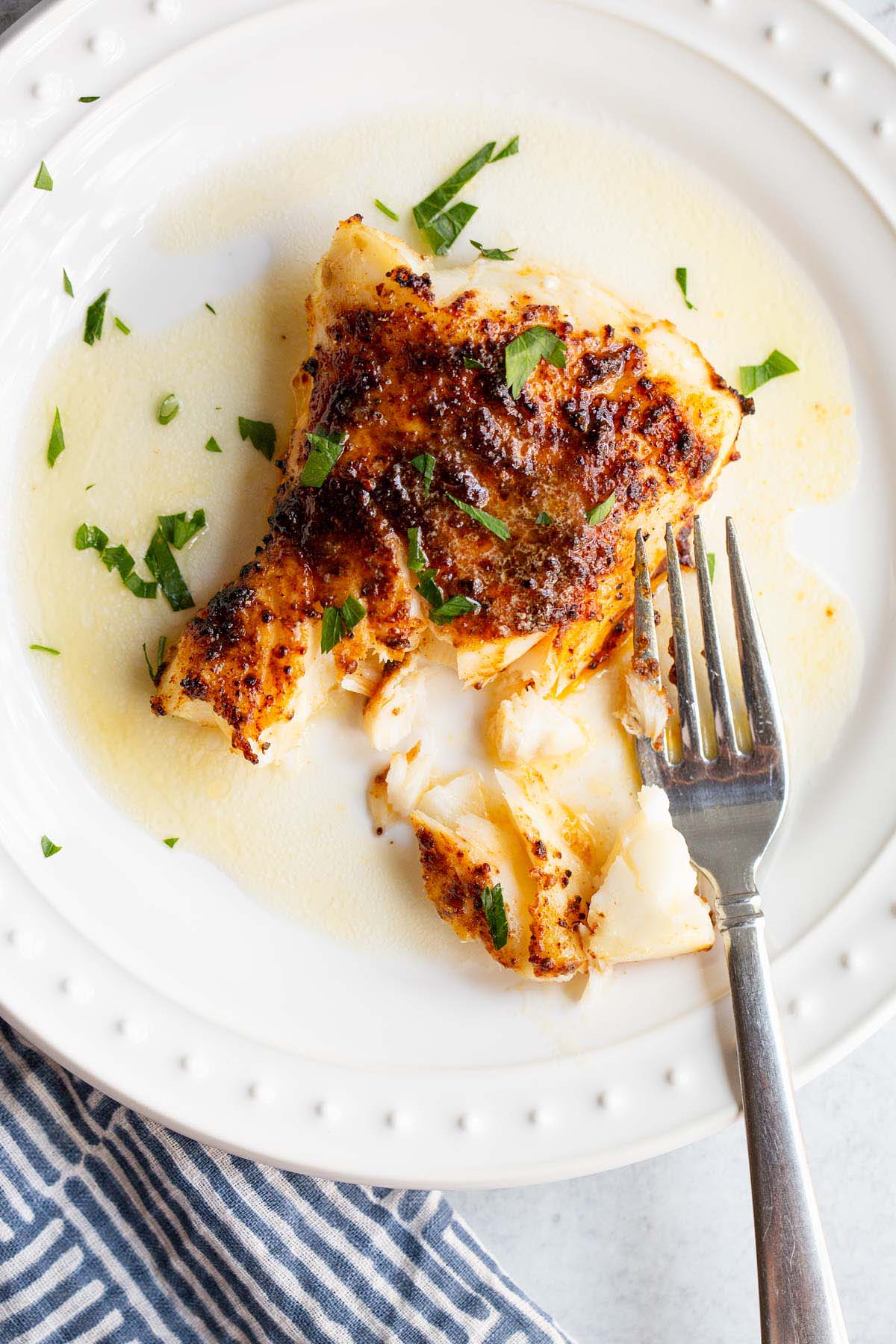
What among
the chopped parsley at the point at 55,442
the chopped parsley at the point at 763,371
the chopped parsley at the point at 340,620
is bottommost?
the chopped parsley at the point at 340,620

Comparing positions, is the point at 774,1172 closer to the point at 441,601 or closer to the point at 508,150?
the point at 441,601

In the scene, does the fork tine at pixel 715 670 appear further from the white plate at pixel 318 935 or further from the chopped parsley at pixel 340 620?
the chopped parsley at pixel 340 620

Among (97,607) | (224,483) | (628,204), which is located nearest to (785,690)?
(628,204)

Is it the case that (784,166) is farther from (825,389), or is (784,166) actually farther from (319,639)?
(319,639)

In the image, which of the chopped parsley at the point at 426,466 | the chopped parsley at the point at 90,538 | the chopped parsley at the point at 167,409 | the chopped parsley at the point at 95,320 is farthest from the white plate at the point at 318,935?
the chopped parsley at the point at 426,466

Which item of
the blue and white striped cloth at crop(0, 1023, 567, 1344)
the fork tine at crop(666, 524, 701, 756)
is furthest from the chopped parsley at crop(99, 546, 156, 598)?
the fork tine at crop(666, 524, 701, 756)

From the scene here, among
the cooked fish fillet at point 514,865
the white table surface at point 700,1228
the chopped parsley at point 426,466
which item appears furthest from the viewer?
the white table surface at point 700,1228

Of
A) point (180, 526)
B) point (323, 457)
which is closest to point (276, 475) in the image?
→ point (180, 526)
